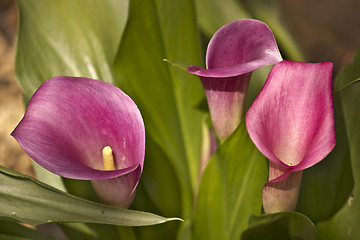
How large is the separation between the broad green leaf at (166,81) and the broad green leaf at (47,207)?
251 mm

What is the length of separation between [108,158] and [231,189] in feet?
0.66

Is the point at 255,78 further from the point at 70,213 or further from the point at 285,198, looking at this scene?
the point at 70,213

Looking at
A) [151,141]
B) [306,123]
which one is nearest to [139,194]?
[151,141]

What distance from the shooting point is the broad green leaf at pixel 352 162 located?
58 centimetres

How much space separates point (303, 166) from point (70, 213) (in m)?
0.25

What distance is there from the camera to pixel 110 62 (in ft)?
2.53

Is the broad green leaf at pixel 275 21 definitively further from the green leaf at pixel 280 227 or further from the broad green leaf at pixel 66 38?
the green leaf at pixel 280 227

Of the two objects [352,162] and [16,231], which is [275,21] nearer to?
[352,162]

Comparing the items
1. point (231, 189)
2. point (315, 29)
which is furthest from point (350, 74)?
point (315, 29)

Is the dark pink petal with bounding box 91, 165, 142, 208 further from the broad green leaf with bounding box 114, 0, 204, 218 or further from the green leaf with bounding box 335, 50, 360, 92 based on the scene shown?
the green leaf with bounding box 335, 50, 360, 92

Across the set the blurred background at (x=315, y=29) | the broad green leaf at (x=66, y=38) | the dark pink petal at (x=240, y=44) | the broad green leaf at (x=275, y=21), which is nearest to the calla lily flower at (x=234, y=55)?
the dark pink petal at (x=240, y=44)

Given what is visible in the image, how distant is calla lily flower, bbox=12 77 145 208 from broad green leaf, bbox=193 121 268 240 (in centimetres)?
14

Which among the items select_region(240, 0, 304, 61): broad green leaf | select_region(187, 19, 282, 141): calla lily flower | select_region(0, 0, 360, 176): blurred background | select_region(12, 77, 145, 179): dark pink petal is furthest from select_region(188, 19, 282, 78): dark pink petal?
select_region(0, 0, 360, 176): blurred background

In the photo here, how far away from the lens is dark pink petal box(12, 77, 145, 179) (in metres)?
0.48
